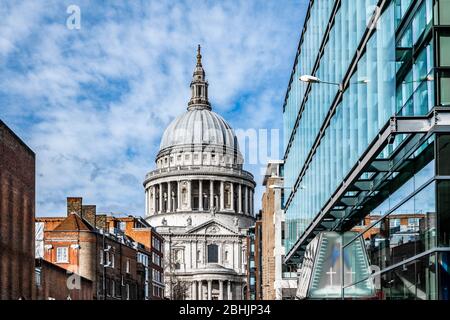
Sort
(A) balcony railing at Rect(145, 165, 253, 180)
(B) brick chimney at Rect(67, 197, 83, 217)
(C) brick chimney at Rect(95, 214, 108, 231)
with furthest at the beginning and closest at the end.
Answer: (A) balcony railing at Rect(145, 165, 253, 180) → (C) brick chimney at Rect(95, 214, 108, 231) → (B) brick chimney at Rect(67, 197, 83, 217)

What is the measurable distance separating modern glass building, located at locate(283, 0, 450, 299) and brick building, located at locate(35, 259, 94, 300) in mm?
25598

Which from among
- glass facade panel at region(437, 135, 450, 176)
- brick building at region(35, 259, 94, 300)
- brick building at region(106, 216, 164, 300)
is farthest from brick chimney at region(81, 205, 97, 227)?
glass facade panel at region(437, 135, 450, 176)

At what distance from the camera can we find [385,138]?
22156mm

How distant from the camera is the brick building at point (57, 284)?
195 ft

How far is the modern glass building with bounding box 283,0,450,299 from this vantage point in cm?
1917

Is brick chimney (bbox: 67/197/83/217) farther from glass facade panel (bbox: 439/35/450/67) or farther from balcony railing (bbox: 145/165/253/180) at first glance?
balcony railing (bbox: 145/165/253/180)

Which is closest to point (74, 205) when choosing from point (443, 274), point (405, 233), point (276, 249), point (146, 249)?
point (146, 249)

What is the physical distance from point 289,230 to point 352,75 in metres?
26.7

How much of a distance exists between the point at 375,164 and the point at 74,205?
69293mm

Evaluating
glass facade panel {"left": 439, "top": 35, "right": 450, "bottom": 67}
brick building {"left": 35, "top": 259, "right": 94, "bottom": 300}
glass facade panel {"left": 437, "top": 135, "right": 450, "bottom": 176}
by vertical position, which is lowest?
brick building {"left": 35, "top": 259, "right": 94, "bottom": 300}

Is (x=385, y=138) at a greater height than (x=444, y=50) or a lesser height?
lesser

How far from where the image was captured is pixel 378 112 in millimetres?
23734

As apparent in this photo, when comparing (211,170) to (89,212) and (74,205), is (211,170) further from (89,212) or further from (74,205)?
(74,205)
